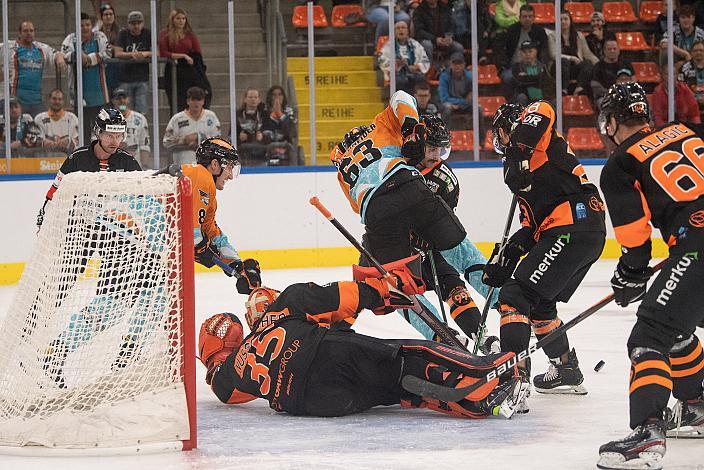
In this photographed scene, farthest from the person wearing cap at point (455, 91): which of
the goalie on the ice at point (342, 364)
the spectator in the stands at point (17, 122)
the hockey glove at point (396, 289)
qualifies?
the goalie on the ice at point (342, 364)

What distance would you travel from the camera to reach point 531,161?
4.42m

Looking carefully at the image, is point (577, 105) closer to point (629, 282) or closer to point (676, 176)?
point (629, 282)

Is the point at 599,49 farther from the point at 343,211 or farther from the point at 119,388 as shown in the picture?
the point at 119,388

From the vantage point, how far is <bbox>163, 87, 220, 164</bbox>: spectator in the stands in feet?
29.3

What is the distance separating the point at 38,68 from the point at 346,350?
5502 millimetres

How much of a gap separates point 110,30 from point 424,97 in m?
2.39

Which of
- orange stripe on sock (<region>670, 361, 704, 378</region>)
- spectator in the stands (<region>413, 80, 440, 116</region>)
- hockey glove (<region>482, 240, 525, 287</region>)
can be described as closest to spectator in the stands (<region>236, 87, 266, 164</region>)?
spectator in the stands (<region>413, 80, 440, 116</region>)

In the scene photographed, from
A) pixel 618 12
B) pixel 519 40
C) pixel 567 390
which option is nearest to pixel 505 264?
pixel 567 390

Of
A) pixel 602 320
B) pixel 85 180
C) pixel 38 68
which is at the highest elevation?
pixel 38 68

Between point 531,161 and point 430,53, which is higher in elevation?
point 430,53

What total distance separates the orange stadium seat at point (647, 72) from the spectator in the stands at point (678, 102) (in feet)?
0.14

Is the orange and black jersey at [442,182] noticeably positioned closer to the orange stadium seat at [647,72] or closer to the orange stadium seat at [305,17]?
the orange stadium seat at [305,17]

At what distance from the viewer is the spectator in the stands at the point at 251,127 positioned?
29.8ft

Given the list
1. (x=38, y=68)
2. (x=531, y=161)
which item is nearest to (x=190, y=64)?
(x=38, y=68)
